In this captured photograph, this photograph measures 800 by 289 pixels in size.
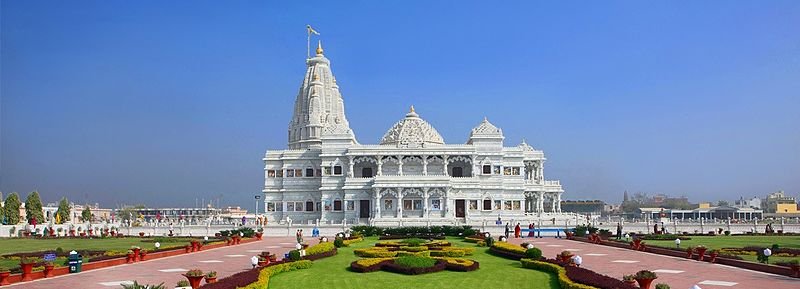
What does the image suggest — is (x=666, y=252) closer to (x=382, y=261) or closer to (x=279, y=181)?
(x=382, y=261)

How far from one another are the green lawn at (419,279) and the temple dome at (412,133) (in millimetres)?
Result: 55545

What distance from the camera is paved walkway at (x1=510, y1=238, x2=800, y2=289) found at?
20578 mm

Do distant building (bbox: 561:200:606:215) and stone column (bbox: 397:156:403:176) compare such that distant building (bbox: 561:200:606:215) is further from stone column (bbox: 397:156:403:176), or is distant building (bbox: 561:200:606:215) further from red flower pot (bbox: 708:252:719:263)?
red flower pot (bbox: 708:252:719:263)

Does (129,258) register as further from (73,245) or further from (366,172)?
(366,172)

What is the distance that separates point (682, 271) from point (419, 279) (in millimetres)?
9547

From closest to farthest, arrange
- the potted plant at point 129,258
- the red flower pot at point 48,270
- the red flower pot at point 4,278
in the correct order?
the red flower pot at point 4,278
the red flower pot at point 48,270
the potted plant at point 129,258

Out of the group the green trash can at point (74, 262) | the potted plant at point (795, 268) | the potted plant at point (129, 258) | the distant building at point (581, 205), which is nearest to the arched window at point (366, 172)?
the potted plant at point (129, 258)

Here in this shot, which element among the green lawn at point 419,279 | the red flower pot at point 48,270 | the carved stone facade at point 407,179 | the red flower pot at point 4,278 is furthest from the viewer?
the carved stone facade at point 407,179

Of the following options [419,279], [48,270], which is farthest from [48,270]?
[419,279]

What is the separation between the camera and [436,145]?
78688mm

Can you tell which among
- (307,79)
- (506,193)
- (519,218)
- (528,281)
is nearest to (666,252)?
(528,281)

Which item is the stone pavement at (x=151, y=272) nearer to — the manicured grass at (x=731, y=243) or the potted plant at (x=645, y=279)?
the potted plant at (x=645, y=279)

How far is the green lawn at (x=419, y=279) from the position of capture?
787 inches

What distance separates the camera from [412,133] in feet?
271
